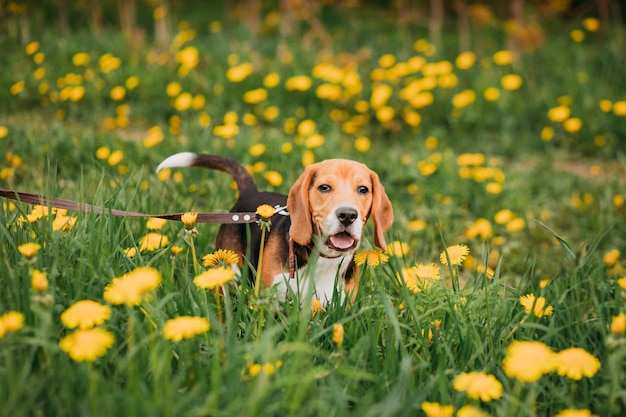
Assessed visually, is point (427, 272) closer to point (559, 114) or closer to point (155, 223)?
point (155, 223)

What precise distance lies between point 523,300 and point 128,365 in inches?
56.6

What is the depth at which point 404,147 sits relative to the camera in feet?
19.0

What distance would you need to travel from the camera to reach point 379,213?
2.62 m

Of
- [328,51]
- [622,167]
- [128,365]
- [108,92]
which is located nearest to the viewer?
[128,365]

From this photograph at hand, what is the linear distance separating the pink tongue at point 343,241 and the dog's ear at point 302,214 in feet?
0.40

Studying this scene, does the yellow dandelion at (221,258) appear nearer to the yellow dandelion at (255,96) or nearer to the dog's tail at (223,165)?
the dog's tail at (223,165)

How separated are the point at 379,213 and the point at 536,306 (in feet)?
2.77

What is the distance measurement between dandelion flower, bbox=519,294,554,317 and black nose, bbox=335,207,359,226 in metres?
0.73

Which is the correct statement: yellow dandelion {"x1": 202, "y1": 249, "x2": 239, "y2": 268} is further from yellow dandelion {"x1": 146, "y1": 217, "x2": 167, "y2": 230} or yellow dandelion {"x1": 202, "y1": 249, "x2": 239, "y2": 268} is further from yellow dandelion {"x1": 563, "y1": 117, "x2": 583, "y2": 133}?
yellow dandelion {"x1": 563, "y1": 117, "x2": 583, "y2": 133}

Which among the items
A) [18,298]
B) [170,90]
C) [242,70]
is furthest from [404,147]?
[18,298]

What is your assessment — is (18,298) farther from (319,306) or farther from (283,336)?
(319,306)

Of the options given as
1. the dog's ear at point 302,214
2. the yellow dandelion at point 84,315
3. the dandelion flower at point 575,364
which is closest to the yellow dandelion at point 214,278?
the yellow dandelion at point 84,315

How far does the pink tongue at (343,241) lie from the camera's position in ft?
7.75

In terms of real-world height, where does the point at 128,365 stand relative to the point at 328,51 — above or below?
below
